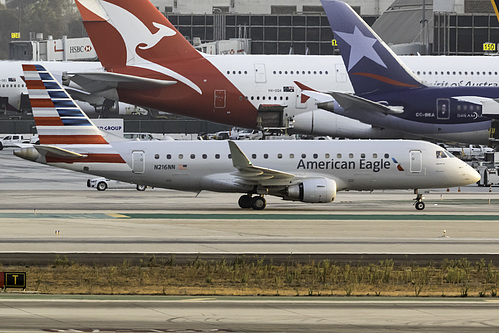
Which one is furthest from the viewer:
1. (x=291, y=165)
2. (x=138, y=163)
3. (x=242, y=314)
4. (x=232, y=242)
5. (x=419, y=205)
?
(x=419, y=205)

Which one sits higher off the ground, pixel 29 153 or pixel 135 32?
pixel 135 32

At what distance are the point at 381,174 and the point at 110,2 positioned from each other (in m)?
23.7

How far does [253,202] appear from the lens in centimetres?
4450

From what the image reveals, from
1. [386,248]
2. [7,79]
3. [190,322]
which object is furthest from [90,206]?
[7,79]

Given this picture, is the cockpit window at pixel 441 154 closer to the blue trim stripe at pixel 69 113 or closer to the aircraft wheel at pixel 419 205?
the aircraft wheel at pixel 419 205

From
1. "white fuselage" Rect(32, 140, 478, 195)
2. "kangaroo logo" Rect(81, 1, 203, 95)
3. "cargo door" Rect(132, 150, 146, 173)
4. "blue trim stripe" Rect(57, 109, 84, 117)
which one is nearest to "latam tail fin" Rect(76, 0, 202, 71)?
"kangaroo logo" Rect(81, 1, 203, 95)

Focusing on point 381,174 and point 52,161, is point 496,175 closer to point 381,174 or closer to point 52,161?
point 381,174

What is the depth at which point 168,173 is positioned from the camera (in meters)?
45.0

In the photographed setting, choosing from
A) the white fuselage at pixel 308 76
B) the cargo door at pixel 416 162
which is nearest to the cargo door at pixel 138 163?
the cargo door at pixel 416 162

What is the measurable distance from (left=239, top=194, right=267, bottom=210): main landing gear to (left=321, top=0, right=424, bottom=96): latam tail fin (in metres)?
16.2

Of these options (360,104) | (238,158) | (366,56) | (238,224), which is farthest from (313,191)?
(366,56)

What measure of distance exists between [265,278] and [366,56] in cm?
3314

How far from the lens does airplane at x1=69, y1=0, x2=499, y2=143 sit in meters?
60.7

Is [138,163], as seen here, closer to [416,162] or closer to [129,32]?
[416,162]
